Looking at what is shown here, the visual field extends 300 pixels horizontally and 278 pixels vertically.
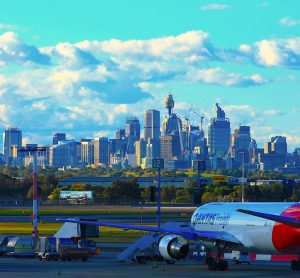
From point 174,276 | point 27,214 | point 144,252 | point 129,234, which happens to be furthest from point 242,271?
point 27,214

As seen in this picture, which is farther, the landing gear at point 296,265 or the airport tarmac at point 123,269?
the landing gear at point 296,265

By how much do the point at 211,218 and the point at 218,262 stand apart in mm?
4283

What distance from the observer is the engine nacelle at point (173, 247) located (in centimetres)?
6788

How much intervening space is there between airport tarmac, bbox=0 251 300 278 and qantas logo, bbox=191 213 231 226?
10.3 ft

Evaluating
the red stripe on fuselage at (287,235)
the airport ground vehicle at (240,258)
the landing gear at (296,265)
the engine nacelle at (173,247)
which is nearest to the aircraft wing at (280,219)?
the red stripe on fuselage at (287,235)

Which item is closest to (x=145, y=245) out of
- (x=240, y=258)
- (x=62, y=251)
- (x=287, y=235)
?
(x=62, y=251)

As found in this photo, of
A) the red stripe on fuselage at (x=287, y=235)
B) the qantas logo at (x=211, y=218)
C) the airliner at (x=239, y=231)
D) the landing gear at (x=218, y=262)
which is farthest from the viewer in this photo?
the qantas logo at (x=211, y=218)

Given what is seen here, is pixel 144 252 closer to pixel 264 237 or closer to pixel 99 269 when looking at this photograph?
pixel 99 269

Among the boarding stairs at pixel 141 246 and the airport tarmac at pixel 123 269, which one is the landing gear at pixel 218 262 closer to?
the airport tarmac at pixel 123 269

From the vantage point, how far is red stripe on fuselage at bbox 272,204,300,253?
61.3 m

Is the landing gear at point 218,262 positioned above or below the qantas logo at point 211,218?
below

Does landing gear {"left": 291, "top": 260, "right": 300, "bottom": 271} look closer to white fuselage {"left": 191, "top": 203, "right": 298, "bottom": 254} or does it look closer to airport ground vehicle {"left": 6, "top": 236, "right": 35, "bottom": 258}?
white fuselage {"left": 191, "top": 203, "right": 298, "bottom": 254}

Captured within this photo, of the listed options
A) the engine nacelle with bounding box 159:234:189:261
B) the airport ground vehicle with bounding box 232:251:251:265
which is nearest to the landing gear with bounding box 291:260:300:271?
the airport ground vehicle with bounding box 232:251:251:265

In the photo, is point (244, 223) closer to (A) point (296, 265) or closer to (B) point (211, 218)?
(B) point (211, 218)
